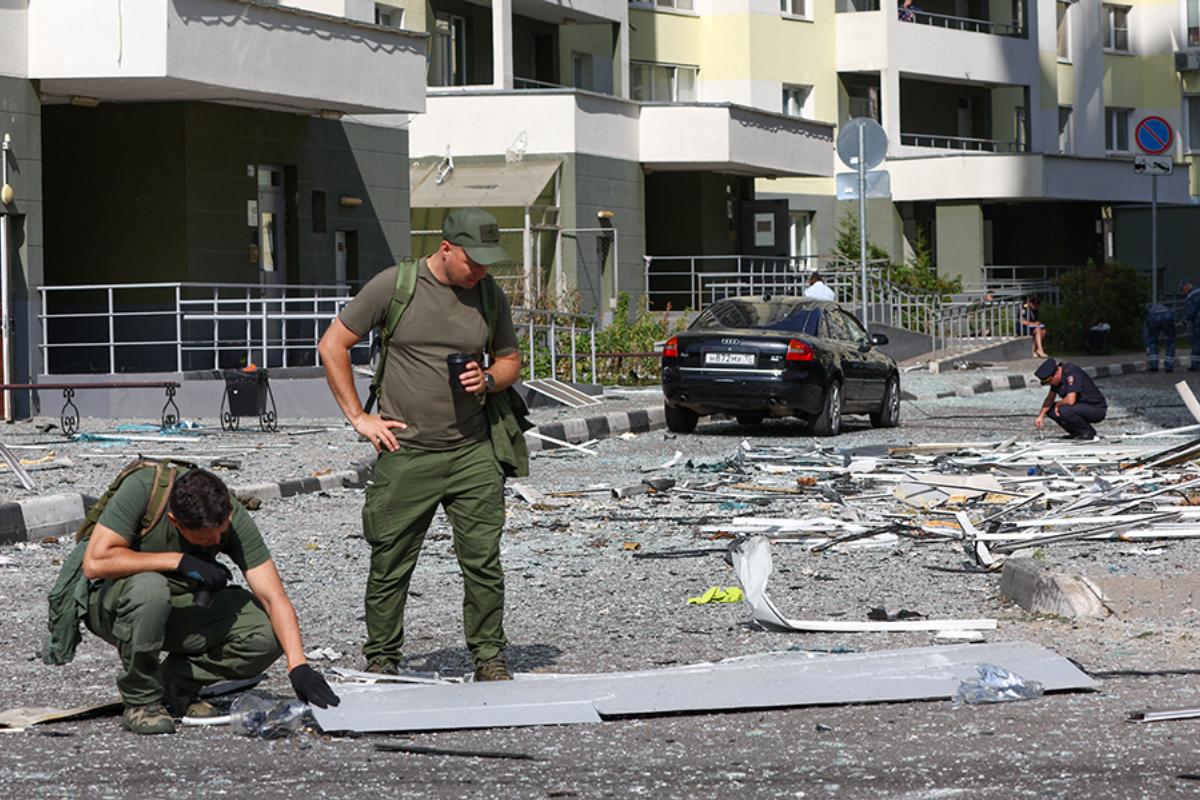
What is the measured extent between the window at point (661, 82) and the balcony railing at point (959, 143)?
9.21 m

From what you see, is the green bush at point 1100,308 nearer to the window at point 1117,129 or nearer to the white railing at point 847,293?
the white railing at point 847,293

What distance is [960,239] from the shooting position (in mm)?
59156

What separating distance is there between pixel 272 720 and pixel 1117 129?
214 feet

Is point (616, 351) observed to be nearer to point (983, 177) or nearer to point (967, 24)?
point (983, 177)

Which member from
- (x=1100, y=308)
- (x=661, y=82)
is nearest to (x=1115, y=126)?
A: (x=661, y=82)

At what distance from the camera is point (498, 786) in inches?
262

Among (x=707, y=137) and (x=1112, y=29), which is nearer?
(x=707, y=137)

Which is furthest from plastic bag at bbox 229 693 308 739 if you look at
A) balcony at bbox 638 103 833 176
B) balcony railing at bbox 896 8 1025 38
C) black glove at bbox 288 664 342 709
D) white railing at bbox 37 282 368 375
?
balcony railing at bbox 896 8 1025 38

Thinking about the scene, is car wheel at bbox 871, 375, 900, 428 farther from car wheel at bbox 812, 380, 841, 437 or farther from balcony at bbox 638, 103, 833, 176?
balcony at bbox 638, 103, 833, 176

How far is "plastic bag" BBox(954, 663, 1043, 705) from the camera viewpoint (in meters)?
7.89

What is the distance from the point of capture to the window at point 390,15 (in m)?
37.3

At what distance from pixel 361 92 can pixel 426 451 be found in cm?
2292

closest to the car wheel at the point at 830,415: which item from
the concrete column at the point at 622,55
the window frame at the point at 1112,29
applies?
the concrete column at the point at 622,55

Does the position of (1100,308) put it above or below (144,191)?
below
